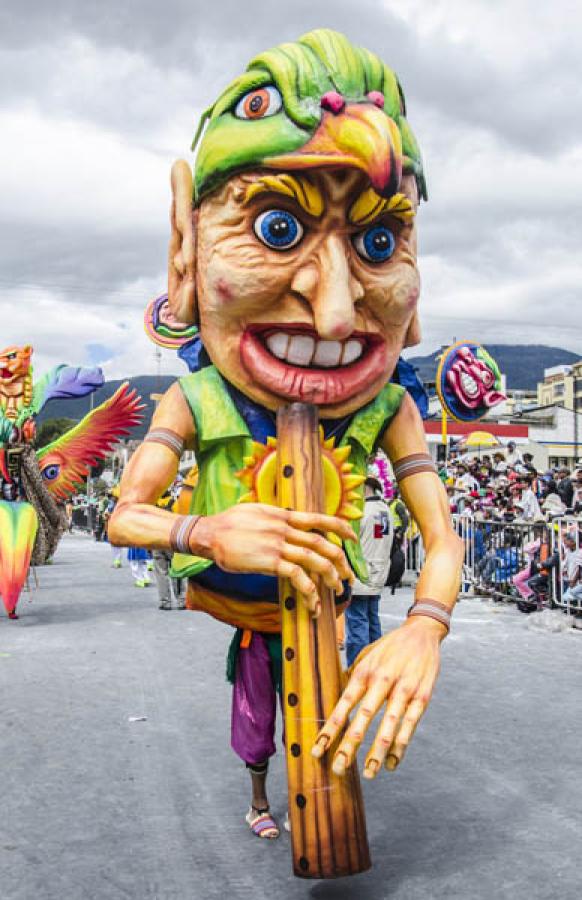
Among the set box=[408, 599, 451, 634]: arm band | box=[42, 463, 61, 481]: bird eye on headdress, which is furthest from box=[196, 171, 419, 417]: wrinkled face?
box=[42, 463, 61, 481]: bird eye on headdress

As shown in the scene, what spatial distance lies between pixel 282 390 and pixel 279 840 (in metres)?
1.65

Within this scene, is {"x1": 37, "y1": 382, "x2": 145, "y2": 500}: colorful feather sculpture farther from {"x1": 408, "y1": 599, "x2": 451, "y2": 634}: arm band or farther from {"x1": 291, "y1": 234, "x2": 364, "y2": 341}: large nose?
{"x1": 408, "y1": 599, "x2": 451, "y2": 634}: arm band

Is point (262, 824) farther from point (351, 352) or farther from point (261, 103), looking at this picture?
point (261, 103)

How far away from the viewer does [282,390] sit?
2.71 metres

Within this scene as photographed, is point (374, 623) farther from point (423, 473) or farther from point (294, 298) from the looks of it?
point (294, 298)

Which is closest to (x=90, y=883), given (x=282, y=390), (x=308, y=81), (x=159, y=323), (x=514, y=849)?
(x=514, y=849)

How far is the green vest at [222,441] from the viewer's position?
9.21 feet

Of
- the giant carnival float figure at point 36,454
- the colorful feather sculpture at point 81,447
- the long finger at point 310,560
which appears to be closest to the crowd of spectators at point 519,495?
the colorful feather sculpture at point 81,447

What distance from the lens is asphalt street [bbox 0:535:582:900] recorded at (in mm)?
2766

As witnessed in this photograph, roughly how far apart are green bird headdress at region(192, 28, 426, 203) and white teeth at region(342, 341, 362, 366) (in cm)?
49

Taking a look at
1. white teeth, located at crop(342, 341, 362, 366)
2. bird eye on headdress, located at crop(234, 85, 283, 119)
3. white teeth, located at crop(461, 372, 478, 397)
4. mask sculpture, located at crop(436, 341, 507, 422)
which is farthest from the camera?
white teeth, located at crop(461, 372, 478, 397)

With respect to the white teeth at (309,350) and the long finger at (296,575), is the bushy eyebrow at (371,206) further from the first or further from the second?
the long finger at (296,575)

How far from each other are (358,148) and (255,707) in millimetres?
1910

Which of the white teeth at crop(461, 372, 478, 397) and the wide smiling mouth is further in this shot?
the white teeth at crop(461, 372, 478, 397)
